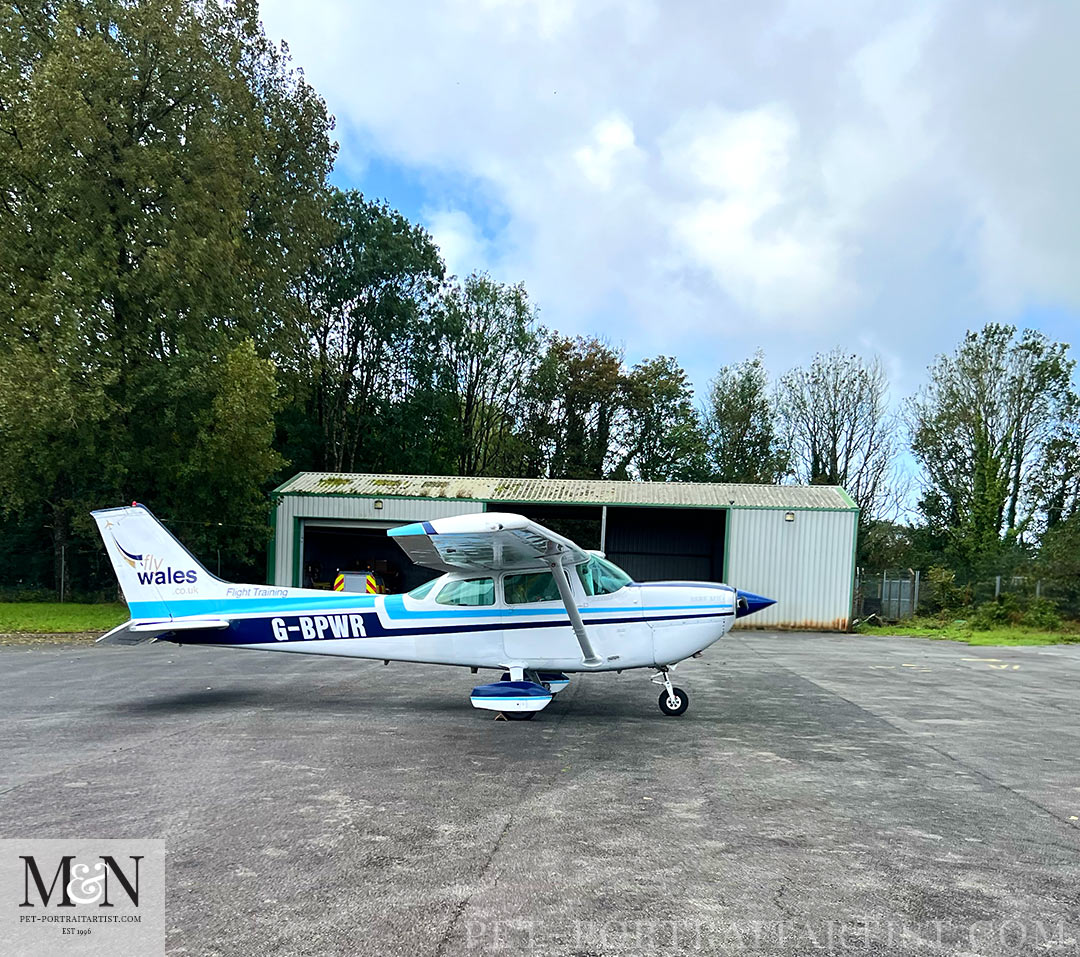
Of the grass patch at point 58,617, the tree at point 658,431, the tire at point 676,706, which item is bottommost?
the grass patch at point 58,617

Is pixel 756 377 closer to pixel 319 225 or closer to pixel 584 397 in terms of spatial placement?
pixel 584 397

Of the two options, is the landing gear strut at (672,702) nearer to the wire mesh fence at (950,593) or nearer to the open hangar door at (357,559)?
the wire mesh fence at (950,593)

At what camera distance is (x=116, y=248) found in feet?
64.4

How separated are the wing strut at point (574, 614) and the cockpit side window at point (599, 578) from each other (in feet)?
1.05

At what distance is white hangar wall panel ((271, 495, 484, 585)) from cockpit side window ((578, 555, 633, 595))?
45.1 feet

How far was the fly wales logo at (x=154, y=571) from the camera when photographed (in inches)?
367

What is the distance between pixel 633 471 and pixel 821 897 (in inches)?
1494

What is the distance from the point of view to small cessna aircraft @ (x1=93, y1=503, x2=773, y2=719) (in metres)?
8.64

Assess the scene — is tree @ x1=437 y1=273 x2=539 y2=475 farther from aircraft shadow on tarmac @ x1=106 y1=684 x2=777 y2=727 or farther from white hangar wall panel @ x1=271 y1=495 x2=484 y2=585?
aircraft shadow on tarmac @ x1=106 y1=684 x2=777 y2=727

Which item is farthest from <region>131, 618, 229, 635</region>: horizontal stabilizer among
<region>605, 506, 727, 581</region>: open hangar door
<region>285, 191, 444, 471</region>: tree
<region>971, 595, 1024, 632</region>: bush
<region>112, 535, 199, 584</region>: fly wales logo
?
<region>285, 191, 444, 471</region>: tree

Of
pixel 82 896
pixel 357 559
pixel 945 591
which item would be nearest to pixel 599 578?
pixel 82 896

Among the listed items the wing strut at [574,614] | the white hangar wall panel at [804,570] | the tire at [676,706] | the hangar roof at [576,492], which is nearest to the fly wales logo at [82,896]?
the wing strut at [574,614]

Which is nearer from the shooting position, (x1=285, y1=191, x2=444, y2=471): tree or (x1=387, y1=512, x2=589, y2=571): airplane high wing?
(x1=387, y1=512, x2=589, y2=571): airplane high wing

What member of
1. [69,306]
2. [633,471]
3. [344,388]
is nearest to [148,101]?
[69,306]
